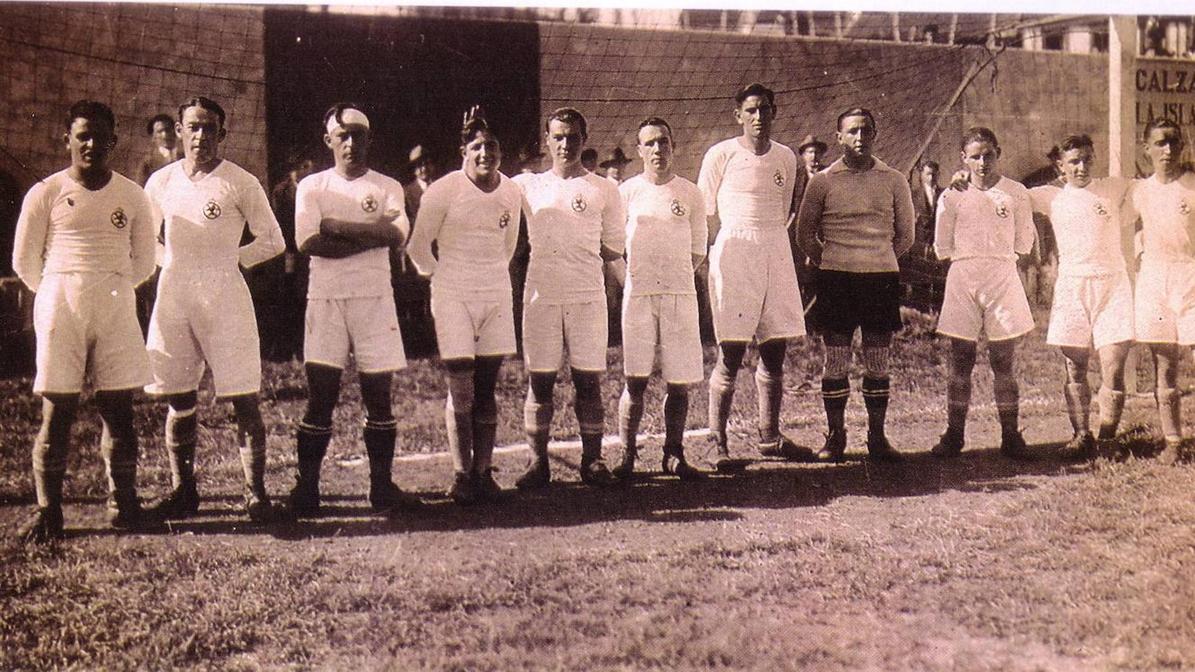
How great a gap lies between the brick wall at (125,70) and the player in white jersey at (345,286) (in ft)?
1.13

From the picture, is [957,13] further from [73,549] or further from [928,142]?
[73,549]

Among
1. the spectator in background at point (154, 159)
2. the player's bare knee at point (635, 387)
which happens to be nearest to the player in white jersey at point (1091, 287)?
the player's bare knee at point (635, 387)

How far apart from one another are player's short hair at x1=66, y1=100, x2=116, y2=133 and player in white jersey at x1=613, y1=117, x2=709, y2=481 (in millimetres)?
1792

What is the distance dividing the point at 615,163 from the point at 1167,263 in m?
2.11

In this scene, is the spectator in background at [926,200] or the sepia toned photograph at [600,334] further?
the spectator in background at [926,200]

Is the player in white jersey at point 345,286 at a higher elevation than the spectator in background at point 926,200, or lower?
lower

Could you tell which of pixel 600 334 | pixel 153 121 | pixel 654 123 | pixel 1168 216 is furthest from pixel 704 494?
pixel 153 121

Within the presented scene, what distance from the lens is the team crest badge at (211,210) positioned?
10.3ft

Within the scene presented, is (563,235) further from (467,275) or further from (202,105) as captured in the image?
(202,105)

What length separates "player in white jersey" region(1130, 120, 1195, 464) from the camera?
11.9ft

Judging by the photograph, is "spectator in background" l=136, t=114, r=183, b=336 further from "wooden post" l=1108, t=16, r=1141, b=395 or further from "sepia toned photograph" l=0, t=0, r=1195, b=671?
"wooden post" l=1108, t=16, r=1141, b=395

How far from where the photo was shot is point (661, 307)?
3.67 meters

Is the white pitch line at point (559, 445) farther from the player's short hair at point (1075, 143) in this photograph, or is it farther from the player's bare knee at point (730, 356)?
the player's short hair at point (1075, 143)

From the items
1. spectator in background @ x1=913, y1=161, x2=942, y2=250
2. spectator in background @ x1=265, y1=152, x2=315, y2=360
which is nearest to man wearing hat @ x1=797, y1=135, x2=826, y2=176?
spectator in background @ x1=913, y1=161, x2=942, y2=250
